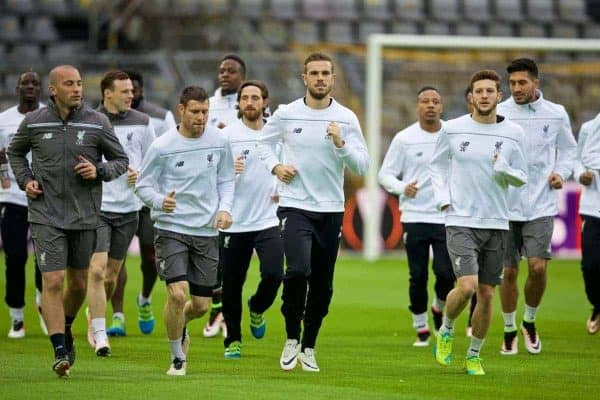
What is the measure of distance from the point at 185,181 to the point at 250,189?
6.46 feet

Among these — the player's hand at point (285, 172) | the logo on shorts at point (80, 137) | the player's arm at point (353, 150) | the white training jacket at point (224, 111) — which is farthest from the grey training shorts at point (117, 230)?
the player's arm at point (353, 150)

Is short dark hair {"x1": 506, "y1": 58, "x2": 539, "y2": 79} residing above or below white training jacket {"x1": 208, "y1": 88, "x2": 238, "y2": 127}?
above

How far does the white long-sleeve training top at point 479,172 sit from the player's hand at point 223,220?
1807 mm

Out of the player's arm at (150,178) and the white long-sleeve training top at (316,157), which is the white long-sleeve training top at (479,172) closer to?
the white long-sleeve training top at (316,157)

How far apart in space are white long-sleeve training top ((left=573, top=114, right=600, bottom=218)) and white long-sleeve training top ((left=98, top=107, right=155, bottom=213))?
4416mm

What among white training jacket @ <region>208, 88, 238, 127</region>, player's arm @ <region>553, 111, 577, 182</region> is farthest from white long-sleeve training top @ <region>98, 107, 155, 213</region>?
player's arm @ <region>553, 111, 577, 182</region>

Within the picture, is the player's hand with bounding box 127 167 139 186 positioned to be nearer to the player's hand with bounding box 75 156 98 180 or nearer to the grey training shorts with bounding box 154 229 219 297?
the grey training shorts with bounding box 154 229 219 297

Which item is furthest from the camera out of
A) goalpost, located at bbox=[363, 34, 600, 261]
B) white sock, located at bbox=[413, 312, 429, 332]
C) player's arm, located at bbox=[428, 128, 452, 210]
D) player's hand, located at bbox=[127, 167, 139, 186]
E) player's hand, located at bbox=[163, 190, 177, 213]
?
goalpost, located at bbox=[363, 34, 600, 261]

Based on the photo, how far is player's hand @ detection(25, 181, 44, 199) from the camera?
35.6ft

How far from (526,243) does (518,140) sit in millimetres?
1977

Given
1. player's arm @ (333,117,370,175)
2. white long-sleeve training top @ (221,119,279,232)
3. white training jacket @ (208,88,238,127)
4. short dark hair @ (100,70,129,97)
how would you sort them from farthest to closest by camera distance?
1. white training jacket @ (208,88,238,127)
2. short dark hair @ (100,70,129,97)
3. white long-sleeve training top @ (221,119,279,232)
4. player's arm @ (333,117,370,175)

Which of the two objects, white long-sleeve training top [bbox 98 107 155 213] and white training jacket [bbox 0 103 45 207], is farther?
white training jacket [bbox 0 103 45 207]

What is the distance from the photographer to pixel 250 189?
1305 cm

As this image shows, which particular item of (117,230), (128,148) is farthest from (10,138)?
(117,230)
